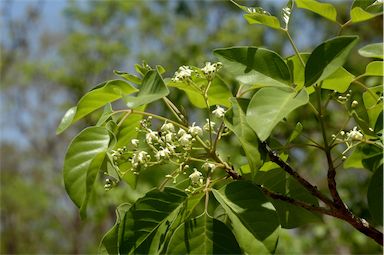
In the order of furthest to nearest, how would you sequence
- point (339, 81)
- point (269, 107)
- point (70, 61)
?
point (70, 61)
point (339, 81)
point (269, 107)

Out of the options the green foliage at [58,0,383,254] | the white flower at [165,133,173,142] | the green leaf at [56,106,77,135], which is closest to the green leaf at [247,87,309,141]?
the green foliage at [58,0,383,254]

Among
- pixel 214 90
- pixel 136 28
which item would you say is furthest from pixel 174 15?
pixel 214 90

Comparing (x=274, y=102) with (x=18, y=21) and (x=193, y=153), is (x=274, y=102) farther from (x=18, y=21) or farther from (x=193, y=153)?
(x=18, y=21)

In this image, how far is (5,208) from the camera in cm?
1084

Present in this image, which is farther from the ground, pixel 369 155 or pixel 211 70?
pixel 211 70

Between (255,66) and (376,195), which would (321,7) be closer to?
(255,66)

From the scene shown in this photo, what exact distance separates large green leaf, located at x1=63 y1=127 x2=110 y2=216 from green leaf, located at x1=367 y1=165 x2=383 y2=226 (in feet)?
1.01

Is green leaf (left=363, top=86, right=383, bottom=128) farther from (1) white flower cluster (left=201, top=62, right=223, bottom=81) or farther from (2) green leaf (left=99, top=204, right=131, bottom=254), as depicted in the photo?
(2) green leaf (left=99, top=204, right=131, bottom=254)

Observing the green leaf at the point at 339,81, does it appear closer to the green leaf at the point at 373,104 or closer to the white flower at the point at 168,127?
the green leaf at the point at 373,104

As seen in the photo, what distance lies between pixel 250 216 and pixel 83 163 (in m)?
0.19

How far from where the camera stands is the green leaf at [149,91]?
22.0 inches

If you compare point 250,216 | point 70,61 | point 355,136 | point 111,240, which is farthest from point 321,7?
point 70,61

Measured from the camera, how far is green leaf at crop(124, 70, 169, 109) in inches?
22.0

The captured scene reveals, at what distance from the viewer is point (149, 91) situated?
1.92 feet
